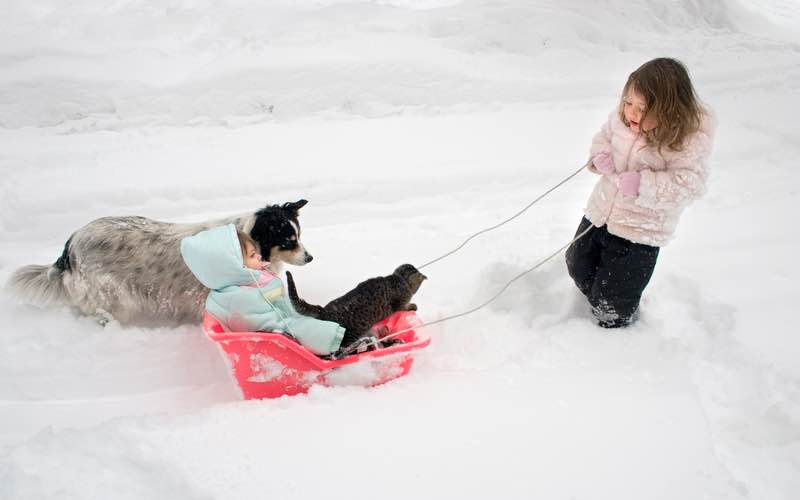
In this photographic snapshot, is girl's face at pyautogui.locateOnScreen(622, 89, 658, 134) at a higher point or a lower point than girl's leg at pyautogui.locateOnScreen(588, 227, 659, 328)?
higher

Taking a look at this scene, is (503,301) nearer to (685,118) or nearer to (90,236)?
(685,118)

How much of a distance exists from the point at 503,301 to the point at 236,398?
1634 millimetres

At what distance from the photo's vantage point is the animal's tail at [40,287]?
3.39m

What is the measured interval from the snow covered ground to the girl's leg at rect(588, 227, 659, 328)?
17cm

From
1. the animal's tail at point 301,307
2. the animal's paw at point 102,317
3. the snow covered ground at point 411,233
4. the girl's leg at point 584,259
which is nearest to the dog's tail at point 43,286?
the snow covered ground at point 411,233

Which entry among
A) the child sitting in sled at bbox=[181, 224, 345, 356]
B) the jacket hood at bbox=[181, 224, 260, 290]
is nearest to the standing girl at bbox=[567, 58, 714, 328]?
the child sitting in sled at bbox=[181, 224, 345, 356]

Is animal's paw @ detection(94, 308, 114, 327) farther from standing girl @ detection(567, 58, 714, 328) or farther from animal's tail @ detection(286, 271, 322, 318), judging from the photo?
standing girl @ detection(567, 58, 714, 328)

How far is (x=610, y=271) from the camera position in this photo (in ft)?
10.3

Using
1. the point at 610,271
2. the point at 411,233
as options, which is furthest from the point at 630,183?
the point at 411,233

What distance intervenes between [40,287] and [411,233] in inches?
94.4

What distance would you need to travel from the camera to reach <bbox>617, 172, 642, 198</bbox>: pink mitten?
284cm

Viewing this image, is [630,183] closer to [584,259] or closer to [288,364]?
[584,259]

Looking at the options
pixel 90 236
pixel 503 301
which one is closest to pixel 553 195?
pixel 503 301

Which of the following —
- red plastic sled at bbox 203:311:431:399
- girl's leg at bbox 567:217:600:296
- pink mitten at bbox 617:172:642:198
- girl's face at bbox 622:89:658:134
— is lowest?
red plastic sled at bbox 203:311:431:399
